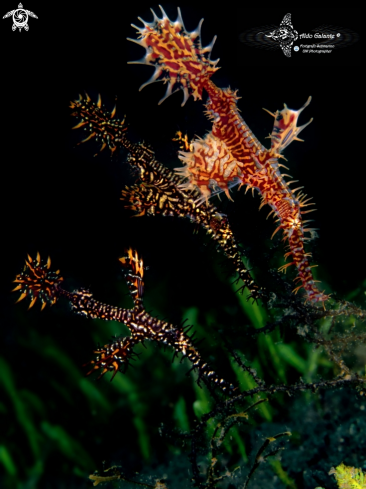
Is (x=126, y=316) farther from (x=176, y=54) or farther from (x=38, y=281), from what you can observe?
(x=176, y=54)

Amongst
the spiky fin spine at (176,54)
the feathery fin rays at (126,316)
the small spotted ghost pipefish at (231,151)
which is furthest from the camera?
the feathery fin rays at (126,316)

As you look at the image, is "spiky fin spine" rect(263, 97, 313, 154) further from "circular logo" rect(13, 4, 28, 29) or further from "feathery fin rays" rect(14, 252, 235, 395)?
"circular logo" rect(13, 4, 28, 29)

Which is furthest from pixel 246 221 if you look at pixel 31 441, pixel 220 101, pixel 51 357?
pixel 31 441

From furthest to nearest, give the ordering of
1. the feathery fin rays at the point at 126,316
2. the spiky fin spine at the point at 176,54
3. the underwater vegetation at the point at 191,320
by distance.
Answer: the feathery fin rays at the point at 126,316 < the underwater vegetation at the point at 191,320 < the spiky fin spine at the point at 176,54

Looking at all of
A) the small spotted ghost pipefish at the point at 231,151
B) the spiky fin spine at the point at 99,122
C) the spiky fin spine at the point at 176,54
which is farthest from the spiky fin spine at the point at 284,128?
the spiky fin spine at the point at 99,122

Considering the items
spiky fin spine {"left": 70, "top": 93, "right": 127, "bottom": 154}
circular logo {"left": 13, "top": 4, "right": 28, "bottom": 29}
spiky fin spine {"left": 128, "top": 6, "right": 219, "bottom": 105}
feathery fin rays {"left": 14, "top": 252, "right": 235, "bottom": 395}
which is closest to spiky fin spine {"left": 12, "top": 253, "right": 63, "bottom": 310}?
feathery fin rays {"left": 14, "top": 252, "right": 235, "bottom": 395}

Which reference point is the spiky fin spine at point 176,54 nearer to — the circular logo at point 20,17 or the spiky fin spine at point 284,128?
the spiky fin spine at point 284,128

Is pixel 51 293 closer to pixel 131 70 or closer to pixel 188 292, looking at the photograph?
pixel 188 292
